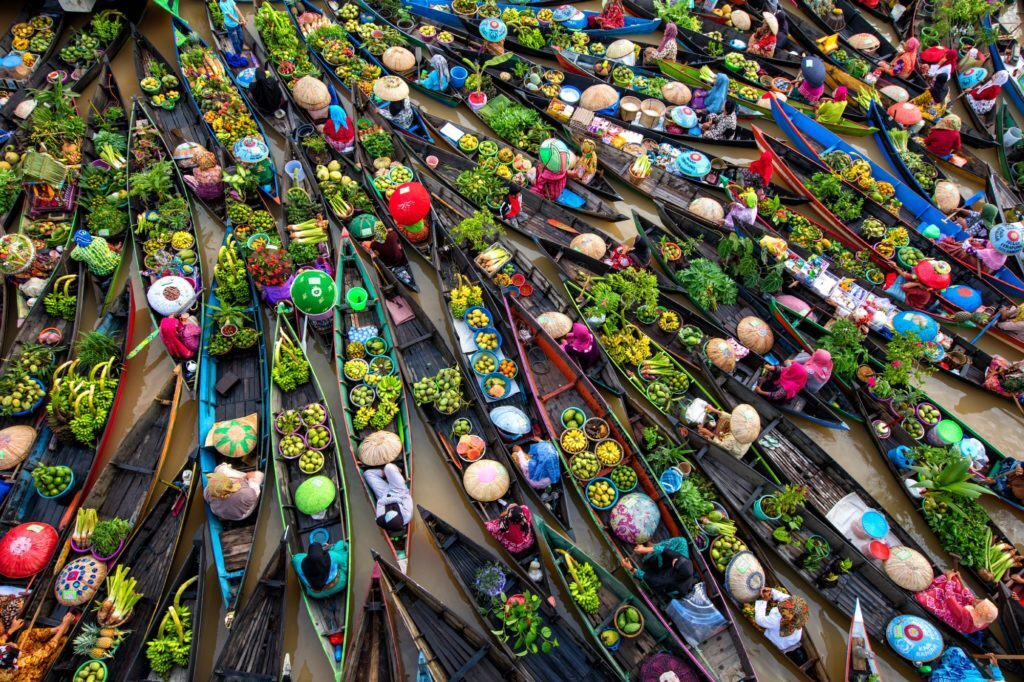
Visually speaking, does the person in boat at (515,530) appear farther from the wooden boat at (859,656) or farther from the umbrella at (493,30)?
the umbrella at (493,30)

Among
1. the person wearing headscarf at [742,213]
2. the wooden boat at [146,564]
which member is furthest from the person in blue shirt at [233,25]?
the person wearing headscarf at [742,213]

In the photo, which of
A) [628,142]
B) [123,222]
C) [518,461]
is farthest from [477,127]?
[518,461]

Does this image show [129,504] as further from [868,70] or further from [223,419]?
[868,70]

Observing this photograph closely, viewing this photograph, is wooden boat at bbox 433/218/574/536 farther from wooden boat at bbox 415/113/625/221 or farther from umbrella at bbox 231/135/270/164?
umbrella at bbox 231/135/270/164

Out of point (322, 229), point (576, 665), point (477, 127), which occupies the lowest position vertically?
point (576, 665)

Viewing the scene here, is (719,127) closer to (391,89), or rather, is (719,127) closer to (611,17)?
(611,17)
